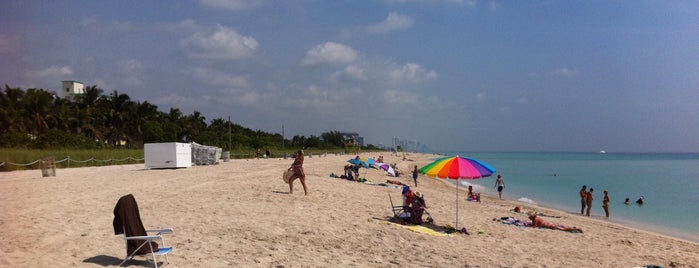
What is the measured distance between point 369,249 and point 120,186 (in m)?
10.7

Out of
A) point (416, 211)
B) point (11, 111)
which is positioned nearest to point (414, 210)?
point (416, 211)

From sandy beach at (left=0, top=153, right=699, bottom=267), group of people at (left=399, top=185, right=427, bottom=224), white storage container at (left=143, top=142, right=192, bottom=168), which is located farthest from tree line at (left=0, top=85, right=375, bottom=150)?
group of people at (left=399, top=185, right=427, bottom=224)

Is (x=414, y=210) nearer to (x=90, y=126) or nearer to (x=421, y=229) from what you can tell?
(x=421, y=229)

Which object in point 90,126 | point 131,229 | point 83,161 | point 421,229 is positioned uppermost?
point 90,126

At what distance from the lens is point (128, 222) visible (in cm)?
599

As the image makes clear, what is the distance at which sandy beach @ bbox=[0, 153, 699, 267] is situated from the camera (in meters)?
6.86

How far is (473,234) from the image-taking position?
10375mm

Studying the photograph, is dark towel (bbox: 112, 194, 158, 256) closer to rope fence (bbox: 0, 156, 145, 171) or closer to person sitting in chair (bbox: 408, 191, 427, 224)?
person sitting in chair (bbox: 408, 191, 427, 224)

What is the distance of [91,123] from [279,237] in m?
57.4

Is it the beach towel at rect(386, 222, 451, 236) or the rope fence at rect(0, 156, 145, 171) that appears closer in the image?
the beach towel at rect(386, 222, 451, 236)

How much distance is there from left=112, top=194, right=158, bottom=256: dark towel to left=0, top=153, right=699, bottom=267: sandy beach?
0.40 metres

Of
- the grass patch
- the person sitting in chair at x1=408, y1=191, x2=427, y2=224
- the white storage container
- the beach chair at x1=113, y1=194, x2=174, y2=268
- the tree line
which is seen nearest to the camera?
the beach chair at x1=113, y1=194, x2=174, y2=268

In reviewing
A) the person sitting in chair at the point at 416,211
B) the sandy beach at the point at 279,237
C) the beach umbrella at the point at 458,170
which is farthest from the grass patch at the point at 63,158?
the beach umbrella at the point at 458,170

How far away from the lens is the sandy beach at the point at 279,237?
6.86m
